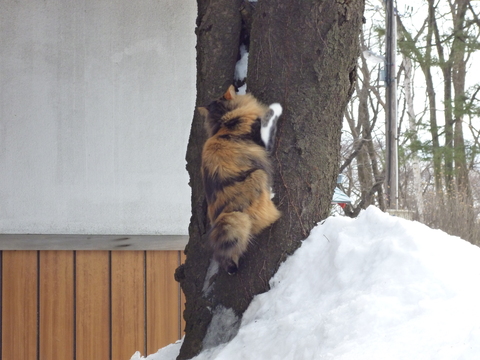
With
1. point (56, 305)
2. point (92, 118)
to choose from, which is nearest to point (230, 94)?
point (92, 118)

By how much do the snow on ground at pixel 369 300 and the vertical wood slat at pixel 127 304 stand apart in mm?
1972

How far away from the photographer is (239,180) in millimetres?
2334

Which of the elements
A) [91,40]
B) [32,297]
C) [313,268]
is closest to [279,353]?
[313,268]

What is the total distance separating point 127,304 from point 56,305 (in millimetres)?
506

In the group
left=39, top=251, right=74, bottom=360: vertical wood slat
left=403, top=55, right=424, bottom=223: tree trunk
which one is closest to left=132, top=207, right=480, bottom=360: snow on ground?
left=39, top=251, right=74, bottom=360: vertical wood slat

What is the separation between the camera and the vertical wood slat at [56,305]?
405 centimetres

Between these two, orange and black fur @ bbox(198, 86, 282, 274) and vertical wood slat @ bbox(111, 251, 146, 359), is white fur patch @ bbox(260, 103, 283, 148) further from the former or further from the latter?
vertical wood slat @ bbox(111, 251, 146, 359)

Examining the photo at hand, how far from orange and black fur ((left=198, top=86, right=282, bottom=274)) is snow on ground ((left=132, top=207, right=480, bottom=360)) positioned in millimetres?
211

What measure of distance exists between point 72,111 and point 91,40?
1.85ft

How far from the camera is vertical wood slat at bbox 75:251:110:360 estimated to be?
13.4 ft

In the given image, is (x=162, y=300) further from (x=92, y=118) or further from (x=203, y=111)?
(x=203, y=111)

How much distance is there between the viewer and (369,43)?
13.1 meters

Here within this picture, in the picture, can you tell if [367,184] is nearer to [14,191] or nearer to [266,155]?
[14,191]

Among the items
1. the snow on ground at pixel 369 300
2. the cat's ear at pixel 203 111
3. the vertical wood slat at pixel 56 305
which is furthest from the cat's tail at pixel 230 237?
the vertical wood slat at pixel 56 305
